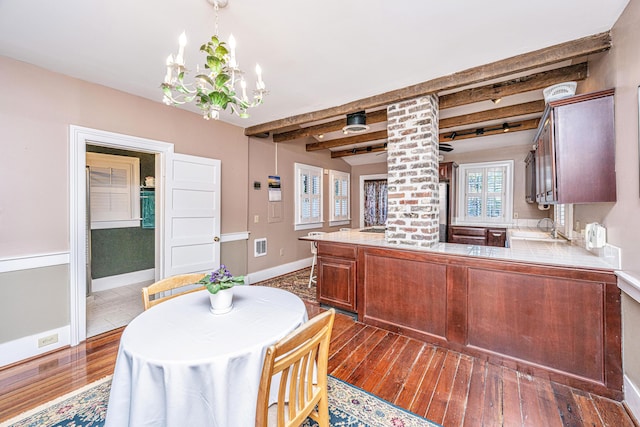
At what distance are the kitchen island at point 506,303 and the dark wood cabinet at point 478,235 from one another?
7.99 ft

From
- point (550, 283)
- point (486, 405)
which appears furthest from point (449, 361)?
point (550, 283)

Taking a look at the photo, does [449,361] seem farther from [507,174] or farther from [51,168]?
[507,174]

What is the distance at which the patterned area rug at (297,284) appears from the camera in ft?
12.9

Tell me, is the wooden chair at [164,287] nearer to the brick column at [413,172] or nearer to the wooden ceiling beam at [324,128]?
the brick column at [413,172]

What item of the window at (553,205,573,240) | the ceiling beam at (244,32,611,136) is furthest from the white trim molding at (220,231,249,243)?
the window at (553,205,573,240)

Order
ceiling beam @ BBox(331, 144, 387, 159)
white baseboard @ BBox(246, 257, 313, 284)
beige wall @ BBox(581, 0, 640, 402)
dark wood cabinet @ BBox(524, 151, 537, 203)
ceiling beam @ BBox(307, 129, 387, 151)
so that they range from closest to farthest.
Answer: beige wall @ BBox(581, 0, 640, 402), dark wood cabinet @ BBox(524, 151, 537, 203), white baseboard @ BBox(246, 257, 313, 284), ceiling beam @ BBox(307, 129, 387, 151), ceiling beam @ BBox(331, 144, 387, 159)

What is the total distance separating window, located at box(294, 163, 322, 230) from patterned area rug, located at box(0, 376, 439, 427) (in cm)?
382

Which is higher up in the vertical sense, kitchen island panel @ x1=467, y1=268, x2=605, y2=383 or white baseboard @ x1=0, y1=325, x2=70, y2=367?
kitchen island panel @ x1=467, y1=268, x2=605, y2=383

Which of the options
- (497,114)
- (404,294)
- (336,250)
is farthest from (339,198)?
(404,294)

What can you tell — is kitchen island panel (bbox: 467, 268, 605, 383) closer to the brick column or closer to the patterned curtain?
the brick column

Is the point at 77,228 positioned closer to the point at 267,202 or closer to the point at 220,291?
the point at 220,291

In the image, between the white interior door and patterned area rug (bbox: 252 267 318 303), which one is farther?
patterned area rug (bbox: 252 267 318 303)

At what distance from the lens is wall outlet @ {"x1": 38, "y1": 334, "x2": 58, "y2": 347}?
2426 millimetres

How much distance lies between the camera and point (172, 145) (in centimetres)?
338
